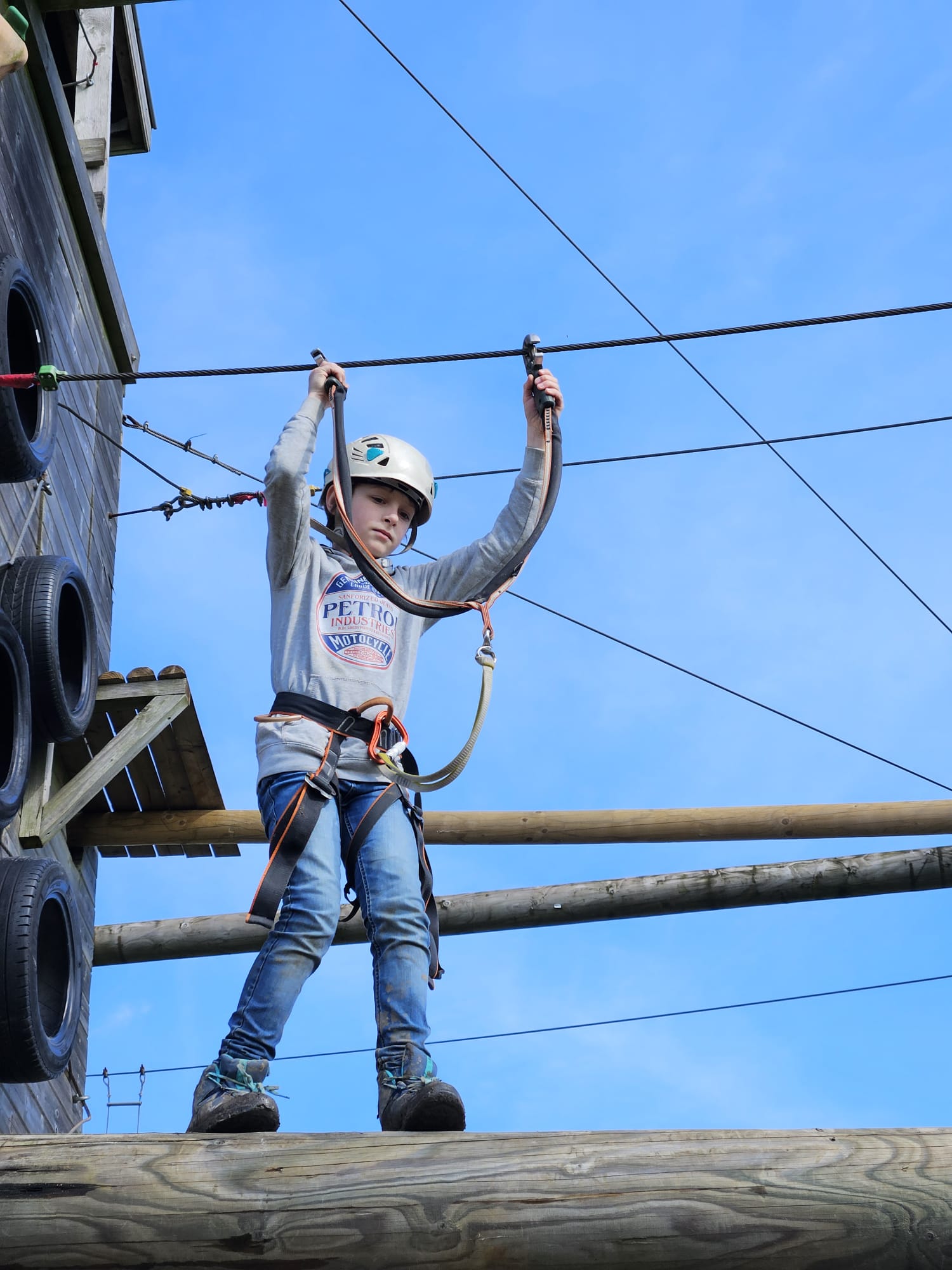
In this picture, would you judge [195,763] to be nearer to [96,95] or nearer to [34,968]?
[34,968]

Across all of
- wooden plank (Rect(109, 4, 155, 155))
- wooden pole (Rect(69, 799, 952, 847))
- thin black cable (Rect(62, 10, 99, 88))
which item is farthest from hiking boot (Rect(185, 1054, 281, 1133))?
wooden plank (Rect(109, 4, 155, 155))

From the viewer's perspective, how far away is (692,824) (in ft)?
23.2

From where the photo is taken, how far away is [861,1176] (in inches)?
105

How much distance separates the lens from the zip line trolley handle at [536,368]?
4070mm

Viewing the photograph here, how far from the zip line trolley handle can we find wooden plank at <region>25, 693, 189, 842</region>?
3243 millimetres

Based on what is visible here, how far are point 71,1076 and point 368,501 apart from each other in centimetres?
417

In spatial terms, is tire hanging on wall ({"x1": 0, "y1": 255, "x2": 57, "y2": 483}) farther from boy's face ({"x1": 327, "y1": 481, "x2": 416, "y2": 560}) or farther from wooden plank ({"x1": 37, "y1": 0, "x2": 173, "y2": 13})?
boy's face ({"x1": 327, "y1": 481, "x2": 416, "y2": 560})

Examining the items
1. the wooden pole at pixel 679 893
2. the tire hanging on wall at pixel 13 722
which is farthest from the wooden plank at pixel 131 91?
the wooden pole at pixel 679 893

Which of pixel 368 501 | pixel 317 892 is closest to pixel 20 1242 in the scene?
pixel 317 892

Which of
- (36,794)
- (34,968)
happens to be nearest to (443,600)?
(34,968)

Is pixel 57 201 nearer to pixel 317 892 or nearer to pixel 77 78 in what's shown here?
pixel 77 78

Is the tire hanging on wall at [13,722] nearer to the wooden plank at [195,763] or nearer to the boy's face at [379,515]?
the wooden plank at [195,763]

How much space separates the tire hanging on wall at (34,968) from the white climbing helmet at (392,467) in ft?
6.90

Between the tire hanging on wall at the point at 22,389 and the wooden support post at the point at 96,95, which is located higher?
the wooden support post at the point at 96,95
